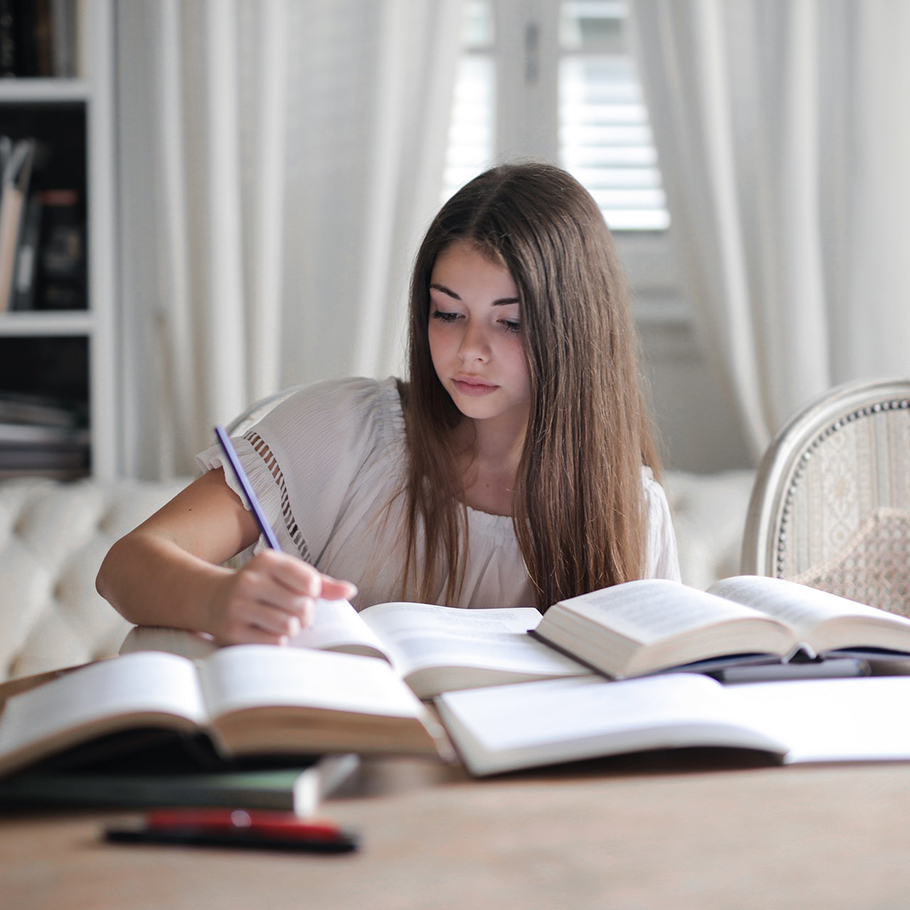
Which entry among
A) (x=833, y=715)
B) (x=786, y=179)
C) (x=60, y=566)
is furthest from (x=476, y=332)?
(x=786, y=179)

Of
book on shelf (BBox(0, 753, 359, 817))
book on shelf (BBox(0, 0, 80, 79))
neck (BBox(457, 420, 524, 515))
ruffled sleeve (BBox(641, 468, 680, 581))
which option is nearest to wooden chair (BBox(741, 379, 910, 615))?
ruffled sleeve (BBox(641, 468, 680, 581))

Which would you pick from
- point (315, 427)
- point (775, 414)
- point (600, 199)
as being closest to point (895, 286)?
point (775, 414)

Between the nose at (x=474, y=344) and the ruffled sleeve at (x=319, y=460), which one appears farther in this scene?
the ruffled sleeve at (x=319, y=460)

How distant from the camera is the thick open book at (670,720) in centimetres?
60

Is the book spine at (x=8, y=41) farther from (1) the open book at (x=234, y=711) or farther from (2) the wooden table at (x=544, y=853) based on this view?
(2) the wooden table at (x=544, y=853)

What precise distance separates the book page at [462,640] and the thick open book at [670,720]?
0.10 ft

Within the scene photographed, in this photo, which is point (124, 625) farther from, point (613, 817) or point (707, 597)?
point (613, 817)

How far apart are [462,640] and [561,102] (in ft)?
5.22

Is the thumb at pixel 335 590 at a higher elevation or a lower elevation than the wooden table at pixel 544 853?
higher

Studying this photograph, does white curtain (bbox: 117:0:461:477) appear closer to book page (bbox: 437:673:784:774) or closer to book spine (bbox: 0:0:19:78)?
book spine (bbox: 0:0:19:78)

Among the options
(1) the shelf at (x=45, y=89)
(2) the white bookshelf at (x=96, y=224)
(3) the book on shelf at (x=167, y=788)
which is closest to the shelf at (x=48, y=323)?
(2) the white bookshelf at (x=96, y=224)

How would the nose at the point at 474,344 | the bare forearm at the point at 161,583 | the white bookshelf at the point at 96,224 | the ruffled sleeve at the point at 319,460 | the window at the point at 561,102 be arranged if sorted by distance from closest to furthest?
1. the bare forearm at the point at 161,583
2. the nose at the point at 474,344
3. the ruffled sleeve at the point at 319,460
4. the white bookshelf at the point at 96,224
5. the window at the point at 561,102

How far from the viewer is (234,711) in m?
0.54

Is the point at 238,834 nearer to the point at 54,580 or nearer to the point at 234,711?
the point at 234,711
